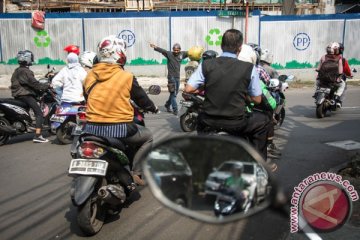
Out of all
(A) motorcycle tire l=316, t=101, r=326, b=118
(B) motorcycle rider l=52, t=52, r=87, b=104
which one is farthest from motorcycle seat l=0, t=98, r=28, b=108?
(A) motorcycle tire l=316, t=101, r=326, b=118

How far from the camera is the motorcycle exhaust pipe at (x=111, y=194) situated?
405cm

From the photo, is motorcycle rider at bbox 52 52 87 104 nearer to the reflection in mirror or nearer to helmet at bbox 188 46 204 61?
helmet at bbox 188 46 204 61

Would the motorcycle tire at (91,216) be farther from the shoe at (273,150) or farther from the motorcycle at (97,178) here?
the shoe at (273,150)

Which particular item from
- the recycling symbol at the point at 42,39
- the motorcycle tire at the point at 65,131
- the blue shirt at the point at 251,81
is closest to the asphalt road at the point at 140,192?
the motorcycle tire at the point at 65,131

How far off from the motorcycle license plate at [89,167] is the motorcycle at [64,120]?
3.62m

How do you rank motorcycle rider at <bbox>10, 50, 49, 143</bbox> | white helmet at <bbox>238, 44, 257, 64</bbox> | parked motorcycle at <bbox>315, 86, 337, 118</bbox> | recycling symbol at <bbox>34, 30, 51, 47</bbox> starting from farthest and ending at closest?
recycling symbol at <bbox>34, 30, 51, 47</bbox> → parked motorcycle at <bbox>315, 86, 337, 118</bbox> → motorcycle rider at <bbox>10, 50, 49, 143</bbox> → white helmet at <bbox>238, 44, 257, 64</bbox>

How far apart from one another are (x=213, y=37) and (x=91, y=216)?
1427 cm

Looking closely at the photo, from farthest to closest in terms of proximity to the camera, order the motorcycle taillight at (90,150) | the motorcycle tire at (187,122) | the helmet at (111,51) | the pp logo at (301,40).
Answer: the pp logo at (301,40) < the motorcycle tire at (187,122) < the helmet at (111,51) < the motorcycle taillight at (90,150)

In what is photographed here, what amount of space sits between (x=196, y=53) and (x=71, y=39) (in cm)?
1025

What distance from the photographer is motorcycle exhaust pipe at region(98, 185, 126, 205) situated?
405cm

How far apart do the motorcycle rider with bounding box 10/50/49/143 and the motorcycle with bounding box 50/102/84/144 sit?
372 millimetres

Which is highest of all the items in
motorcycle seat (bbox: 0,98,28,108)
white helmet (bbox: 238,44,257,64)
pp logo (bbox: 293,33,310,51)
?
white helmet (bbox: 238,44,257,64)

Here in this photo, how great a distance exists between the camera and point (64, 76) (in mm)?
7570

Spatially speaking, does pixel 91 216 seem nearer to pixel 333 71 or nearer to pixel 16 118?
pixel 16 118
